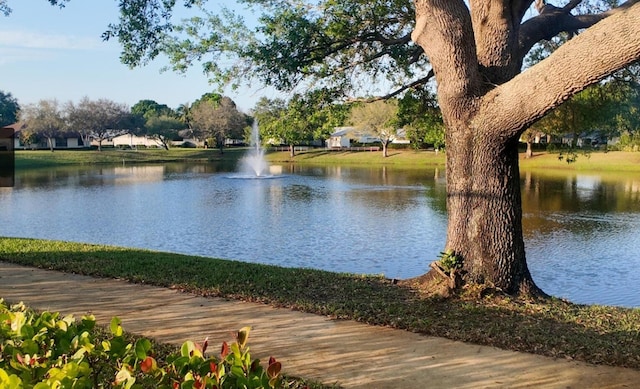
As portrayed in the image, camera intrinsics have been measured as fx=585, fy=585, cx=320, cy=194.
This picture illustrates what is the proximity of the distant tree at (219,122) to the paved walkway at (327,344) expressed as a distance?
61350 mm

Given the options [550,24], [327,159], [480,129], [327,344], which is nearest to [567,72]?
[480,129]

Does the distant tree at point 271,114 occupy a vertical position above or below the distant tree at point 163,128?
below

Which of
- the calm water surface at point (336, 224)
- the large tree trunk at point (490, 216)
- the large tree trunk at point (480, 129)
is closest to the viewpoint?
the large tree trunk at point (480, 129)

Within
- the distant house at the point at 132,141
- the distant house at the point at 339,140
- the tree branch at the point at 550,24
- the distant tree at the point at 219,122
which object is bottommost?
the tree branch at the point at 550,24

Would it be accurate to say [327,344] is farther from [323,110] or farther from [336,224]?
[336,224]

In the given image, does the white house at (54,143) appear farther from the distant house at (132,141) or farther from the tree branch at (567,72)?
the tree branch at (567,72)

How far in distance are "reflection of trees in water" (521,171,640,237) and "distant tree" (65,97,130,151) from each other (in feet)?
164

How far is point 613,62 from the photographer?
5.00m

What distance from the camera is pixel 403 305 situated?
632 cm

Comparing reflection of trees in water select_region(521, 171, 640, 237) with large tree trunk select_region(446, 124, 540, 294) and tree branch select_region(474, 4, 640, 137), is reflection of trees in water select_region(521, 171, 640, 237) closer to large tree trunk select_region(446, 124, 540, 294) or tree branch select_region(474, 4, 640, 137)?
large tree trunk select_region(446, 124, 540, 294)

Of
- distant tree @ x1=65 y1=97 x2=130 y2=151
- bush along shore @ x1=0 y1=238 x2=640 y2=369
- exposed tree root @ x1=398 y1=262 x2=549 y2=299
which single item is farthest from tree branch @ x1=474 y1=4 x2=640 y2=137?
distant tree @ x1=65 y1=97 x2=130 y2=151

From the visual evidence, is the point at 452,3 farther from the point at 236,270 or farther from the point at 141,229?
the point at 141,229

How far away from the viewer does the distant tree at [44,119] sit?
215 feet

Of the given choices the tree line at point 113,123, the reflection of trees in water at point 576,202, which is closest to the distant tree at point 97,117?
the tree line at point 113,123
